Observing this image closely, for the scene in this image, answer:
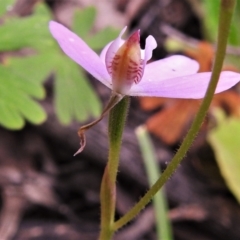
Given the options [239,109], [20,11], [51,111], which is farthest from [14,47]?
[239,109]

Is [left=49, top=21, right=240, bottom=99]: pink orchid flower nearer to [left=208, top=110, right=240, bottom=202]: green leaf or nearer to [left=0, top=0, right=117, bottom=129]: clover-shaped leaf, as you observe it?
[left=0, top=0, right=117, bottom=129]: clover-shaped leaf

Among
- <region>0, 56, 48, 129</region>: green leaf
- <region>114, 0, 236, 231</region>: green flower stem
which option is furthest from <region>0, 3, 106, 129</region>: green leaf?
<region>114, 0, 236, 231</region>: green flower stem

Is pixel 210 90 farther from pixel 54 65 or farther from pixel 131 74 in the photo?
pixel 54 65

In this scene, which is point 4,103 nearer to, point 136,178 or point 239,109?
point 136,178

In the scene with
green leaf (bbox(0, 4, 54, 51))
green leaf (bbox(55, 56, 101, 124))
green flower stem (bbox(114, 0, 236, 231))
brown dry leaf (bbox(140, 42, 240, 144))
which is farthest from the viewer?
brown dry leaf (bbox(140, 42, 240, 144))

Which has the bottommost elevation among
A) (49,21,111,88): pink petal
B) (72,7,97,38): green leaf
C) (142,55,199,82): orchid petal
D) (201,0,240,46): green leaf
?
(49,21,111,88): pink petal

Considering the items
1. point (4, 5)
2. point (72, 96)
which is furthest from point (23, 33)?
point (72, 96)
